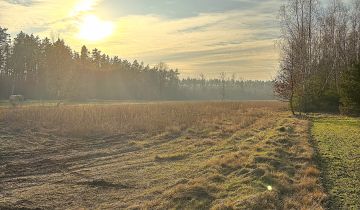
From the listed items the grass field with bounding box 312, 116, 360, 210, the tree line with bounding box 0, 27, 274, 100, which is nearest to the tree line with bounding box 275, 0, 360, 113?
the grass field with bounding box 312, 116, 360, 210

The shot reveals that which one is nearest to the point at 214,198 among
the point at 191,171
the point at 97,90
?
the point at 191,171

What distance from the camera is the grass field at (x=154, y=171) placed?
29.5ft

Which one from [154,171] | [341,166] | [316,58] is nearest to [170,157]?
[154,171]

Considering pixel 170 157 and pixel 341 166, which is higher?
pixel 341 166

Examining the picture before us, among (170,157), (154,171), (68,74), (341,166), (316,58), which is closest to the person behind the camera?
(341,166)

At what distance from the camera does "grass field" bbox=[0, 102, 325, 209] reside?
9000 millimetres

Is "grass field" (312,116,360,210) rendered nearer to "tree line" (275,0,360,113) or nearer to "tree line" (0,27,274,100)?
"tree line" (275,0,360,113)

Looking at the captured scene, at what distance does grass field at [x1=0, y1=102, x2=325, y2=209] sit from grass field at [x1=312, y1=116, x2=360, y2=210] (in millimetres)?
355

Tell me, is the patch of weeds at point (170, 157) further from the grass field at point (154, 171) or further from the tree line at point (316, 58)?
the tree line at point (316, 58)

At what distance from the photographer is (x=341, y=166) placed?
1080 cm

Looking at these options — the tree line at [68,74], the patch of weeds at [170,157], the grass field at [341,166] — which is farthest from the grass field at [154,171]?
the tree line at [68,74]

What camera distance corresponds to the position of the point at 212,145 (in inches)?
691

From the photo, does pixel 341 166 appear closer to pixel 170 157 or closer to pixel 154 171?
pixel 154 171

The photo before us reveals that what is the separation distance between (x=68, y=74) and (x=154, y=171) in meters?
45.4
